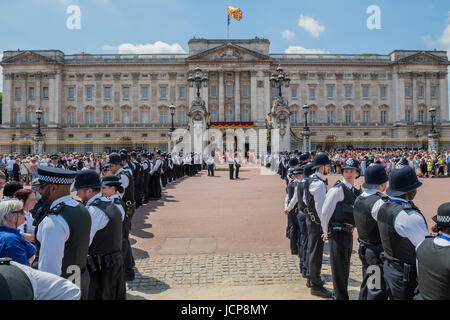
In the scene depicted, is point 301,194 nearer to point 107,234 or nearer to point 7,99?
point 107,234

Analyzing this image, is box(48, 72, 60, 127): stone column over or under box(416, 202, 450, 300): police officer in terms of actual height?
over

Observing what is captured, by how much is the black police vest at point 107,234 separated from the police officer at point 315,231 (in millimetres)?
3034

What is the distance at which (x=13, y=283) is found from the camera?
1936 mm

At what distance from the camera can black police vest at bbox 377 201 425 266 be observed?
136 inches

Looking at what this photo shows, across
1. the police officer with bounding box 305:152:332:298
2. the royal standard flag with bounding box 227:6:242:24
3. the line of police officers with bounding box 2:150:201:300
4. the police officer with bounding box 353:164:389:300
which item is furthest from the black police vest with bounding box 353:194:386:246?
the royal standard flag with bounding box 227:6:242:24

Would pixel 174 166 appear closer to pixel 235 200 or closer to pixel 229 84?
pixel 235 200

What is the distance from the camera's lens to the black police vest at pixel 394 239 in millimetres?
3443

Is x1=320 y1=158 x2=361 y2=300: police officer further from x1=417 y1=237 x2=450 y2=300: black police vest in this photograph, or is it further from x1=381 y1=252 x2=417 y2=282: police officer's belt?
x1=417 y1=237 x2=450 y2=300: black police vest

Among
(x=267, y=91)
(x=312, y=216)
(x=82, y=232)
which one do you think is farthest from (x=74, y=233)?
(x=267, y=91)

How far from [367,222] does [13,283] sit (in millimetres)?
3613

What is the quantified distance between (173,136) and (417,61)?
5071 centimetres
